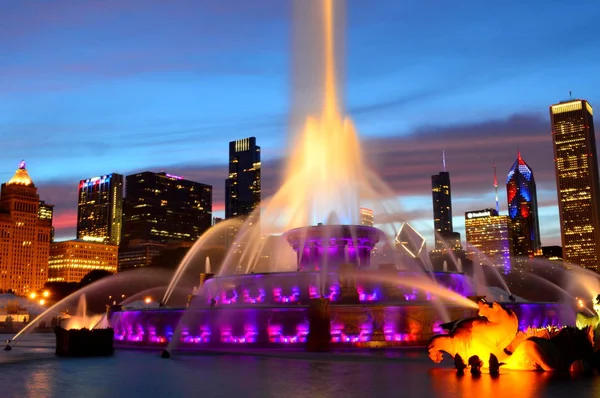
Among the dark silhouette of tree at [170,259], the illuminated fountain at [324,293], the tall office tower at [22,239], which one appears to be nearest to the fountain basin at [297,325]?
the illuminated fountain at [324,293]

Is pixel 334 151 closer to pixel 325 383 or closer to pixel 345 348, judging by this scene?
pixel 345 348

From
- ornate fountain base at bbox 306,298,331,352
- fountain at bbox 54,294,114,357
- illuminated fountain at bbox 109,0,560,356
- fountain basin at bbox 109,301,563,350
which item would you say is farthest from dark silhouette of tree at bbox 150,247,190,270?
ornate fountain base at bbox 306,298,331,352

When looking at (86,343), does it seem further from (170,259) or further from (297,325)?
(170,259)

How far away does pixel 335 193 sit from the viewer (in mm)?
46375

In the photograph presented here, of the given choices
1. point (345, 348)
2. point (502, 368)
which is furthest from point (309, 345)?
point (502, 368)

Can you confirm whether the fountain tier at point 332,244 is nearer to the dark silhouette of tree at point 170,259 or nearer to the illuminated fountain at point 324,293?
the illuminated fountain at point 324,293

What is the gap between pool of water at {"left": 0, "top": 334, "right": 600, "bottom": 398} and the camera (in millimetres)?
15539

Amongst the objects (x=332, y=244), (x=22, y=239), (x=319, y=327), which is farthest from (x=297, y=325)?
(x=22, y=239)

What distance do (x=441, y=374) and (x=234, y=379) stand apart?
6.15 metres

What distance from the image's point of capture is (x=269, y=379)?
60.0 feet

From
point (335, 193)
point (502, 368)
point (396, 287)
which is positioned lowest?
point (502, 368)

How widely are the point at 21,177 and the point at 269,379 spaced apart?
608 feet

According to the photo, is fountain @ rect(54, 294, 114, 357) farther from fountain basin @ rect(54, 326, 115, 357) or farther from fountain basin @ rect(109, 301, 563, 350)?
fountain basin @ rect(109, 301, 563, 350)

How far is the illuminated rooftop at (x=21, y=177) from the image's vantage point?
18340cm
